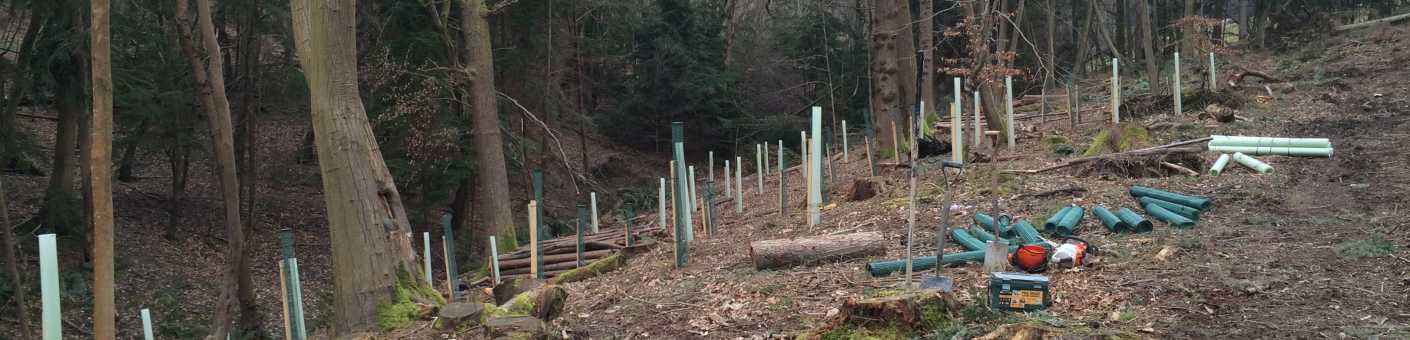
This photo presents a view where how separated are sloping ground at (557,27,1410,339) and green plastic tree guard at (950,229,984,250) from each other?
320mm

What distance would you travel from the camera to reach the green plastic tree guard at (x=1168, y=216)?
8.97 m

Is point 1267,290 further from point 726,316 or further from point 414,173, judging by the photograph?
point 414,173

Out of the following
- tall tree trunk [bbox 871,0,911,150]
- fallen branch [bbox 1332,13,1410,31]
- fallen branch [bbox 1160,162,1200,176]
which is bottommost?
fallen branch [bbox 1160,162,1200,176]

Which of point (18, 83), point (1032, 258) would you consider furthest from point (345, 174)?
point (18, 83)

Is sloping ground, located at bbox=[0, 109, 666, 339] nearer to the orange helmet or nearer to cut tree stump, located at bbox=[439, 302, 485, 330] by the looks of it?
cut tree stump, located at bbox=[439, 302, 485, 330]

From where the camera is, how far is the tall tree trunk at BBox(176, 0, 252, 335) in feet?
43.0

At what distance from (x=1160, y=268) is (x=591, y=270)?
633cm

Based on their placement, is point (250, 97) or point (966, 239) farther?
point (250, 97)

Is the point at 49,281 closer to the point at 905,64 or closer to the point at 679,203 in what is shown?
the point at 679,203

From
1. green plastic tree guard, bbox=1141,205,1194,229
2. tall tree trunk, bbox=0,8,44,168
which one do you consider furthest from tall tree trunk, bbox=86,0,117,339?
tall tree trunk, bbox=0,8,44,168

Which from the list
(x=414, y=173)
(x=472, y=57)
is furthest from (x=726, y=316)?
(x=414, y=173)

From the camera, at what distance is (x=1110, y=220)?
29.7 feet

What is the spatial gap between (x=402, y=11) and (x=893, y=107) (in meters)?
9.88

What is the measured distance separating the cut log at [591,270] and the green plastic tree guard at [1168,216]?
5.88 m
